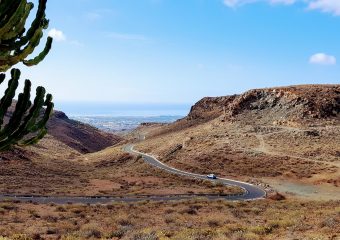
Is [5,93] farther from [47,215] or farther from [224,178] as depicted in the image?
[224,178]

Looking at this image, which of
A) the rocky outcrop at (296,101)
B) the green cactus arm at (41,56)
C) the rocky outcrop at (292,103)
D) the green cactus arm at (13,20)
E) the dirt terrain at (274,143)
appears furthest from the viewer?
the rocky outcrop at (296,101)

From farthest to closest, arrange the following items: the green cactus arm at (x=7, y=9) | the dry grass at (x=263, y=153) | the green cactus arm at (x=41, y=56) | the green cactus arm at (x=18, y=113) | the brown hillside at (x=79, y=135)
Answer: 1. the brown hillside at (x=79, y=135)
2. the dry grass at (x=263, y=153)
3. the green cactus arm at (x=41, y=56)
4. the green cactus arm at (x=18, y=113)
5. the green cactus arm at (x=7, y=9)

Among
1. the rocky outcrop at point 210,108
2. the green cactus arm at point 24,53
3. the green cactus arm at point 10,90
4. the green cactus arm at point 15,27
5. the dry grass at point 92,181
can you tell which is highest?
the rocky outcrop at point 210,108

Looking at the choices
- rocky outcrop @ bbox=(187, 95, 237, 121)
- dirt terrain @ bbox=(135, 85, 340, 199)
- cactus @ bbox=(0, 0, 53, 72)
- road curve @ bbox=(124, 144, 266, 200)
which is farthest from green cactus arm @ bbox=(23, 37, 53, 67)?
rocky outcrop @ bbox=(187, 95, 237, 121)

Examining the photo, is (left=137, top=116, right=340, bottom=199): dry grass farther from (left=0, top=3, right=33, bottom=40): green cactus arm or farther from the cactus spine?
(left=0, top=3, right=33, bottom=40): green cactus arm

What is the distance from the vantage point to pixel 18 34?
9617mm

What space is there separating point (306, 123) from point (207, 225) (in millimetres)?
61230

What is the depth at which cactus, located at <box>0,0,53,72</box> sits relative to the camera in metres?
8.77

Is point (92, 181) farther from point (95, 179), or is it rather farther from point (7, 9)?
point (7, 9)

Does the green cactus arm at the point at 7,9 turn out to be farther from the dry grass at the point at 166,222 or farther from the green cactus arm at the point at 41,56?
the dry grass at the point at 166,222

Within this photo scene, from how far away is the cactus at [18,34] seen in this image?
28.8 ft

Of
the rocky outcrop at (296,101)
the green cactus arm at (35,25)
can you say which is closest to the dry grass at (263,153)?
the rocky outcrop at (296,101)

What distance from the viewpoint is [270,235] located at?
20.3m

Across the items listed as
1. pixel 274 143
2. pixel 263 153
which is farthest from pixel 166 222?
pixel 274 143
